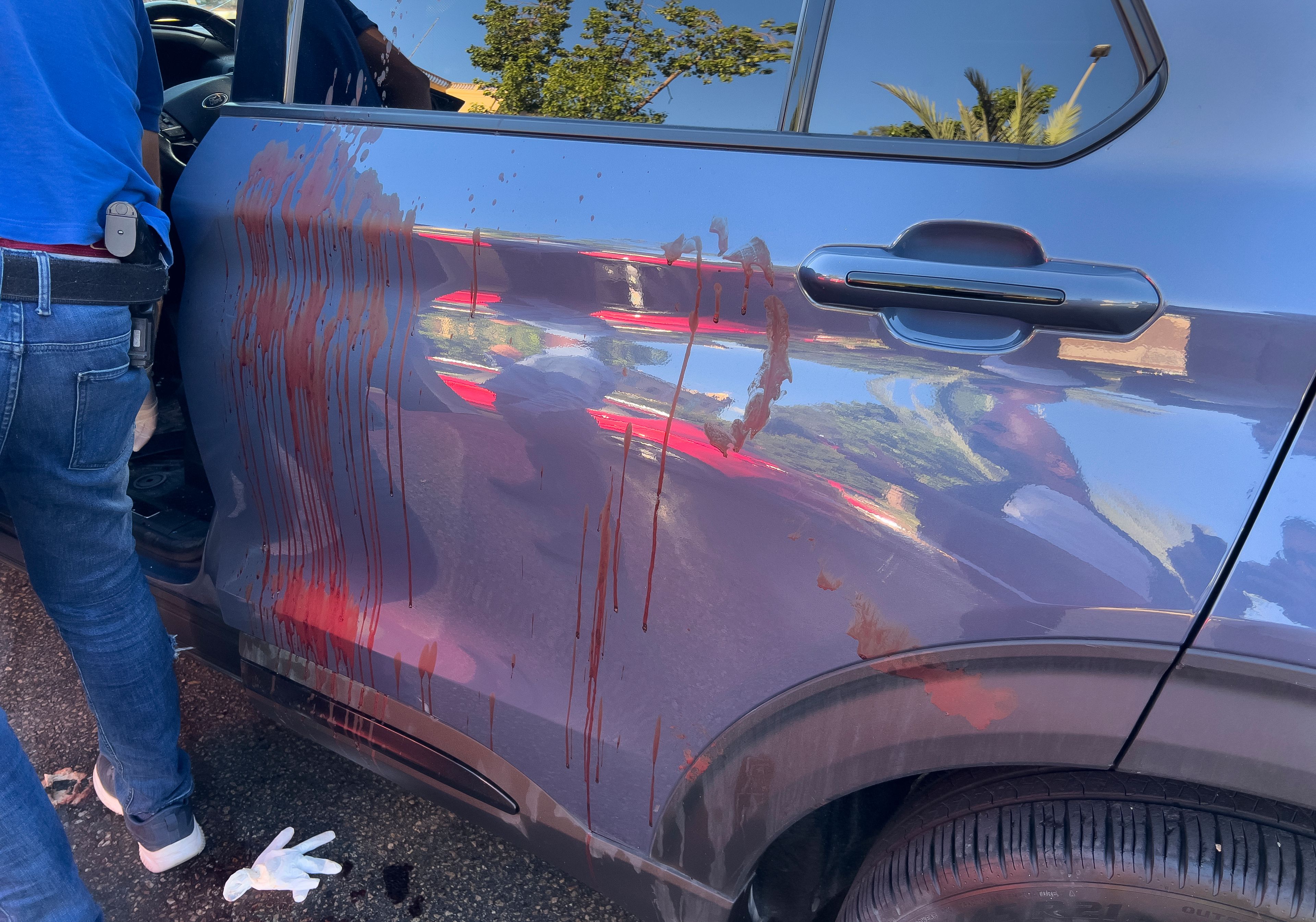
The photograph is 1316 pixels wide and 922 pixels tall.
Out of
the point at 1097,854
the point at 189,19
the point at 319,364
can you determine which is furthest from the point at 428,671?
the point at 189,19

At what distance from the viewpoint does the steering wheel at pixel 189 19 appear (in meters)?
2.63

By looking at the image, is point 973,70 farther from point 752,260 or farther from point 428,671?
point 428,671

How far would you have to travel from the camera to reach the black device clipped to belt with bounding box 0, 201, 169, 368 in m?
1.12

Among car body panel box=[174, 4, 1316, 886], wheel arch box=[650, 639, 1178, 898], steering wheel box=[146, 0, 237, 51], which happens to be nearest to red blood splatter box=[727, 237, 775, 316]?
car body panel box=[174, 4, 1316, 886]

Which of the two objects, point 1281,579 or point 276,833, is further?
point 276,833

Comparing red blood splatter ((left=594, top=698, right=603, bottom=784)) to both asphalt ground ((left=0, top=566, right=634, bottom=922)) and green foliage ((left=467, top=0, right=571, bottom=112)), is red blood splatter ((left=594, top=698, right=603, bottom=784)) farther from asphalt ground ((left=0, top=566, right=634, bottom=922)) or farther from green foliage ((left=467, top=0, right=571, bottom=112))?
green foliage ((left=467, top=0, right=571, bottom=112))

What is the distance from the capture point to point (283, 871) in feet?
5.31

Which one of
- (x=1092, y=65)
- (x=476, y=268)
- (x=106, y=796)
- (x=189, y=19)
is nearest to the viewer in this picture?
(x=1092, y=65)

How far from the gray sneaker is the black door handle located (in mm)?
1632

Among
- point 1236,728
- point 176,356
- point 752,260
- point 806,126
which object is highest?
point 806,126

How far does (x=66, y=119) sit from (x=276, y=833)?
1.43 meters

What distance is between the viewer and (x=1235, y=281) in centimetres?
78

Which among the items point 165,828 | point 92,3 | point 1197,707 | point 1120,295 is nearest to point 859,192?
point 1120,295

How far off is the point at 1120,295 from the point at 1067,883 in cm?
67
